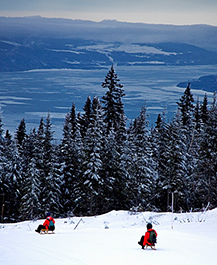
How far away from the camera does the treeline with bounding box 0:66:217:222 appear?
33125mm

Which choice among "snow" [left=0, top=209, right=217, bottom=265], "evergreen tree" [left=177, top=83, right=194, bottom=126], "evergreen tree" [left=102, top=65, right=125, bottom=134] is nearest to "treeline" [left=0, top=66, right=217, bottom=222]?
"evergreen tree" [left=102, top=65, right=125, bottom=134]

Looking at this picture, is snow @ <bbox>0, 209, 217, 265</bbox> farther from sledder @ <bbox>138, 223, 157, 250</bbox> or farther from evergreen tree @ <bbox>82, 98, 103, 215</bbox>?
evergreen tree @ <bbox>82, 98, 103, 215</bbox>

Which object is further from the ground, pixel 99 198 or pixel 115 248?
pixel 115 248

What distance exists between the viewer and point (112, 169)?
35.7 meters

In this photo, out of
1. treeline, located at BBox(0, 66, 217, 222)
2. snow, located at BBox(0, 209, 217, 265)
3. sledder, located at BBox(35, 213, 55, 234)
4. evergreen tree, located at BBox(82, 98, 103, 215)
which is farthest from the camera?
treeline, located at BBox(0, 66, 217, 222)

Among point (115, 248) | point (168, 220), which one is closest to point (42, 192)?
point (168, 220)

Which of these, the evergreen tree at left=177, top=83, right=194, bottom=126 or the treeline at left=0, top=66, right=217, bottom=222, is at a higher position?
the evergreen tree at left=177, top=83, right=194, bottom=126

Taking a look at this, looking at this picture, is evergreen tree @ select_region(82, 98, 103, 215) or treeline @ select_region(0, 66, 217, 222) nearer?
evergreen tree @ select_region(82, 98, 103, 215)

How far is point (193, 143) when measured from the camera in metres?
43.8

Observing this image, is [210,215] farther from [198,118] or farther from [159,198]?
[198,118]

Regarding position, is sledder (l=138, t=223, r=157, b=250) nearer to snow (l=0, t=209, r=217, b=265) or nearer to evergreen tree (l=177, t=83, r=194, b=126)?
snow (l=0, t=209, r=217, b=265)

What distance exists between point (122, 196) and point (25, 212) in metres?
8.92

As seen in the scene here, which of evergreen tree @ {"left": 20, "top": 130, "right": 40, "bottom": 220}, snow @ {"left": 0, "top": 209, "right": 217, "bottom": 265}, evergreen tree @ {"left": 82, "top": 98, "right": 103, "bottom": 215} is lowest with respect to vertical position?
evergreen tree @ {"left": 20, "top": 130, "right": 40, "bottom": 220}

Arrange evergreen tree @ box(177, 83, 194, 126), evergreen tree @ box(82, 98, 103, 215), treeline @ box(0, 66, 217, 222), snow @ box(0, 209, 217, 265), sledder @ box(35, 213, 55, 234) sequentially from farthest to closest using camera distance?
evergreen tree @ box(177, 83, 194, 126)
treeline @ box(0, 66, 217, 222)
evergreen tree @ box(82, 98, 103, 215)
sledder @ box(35, 213, 55, 234)
snow @ box(0, 209, 217, 265)
